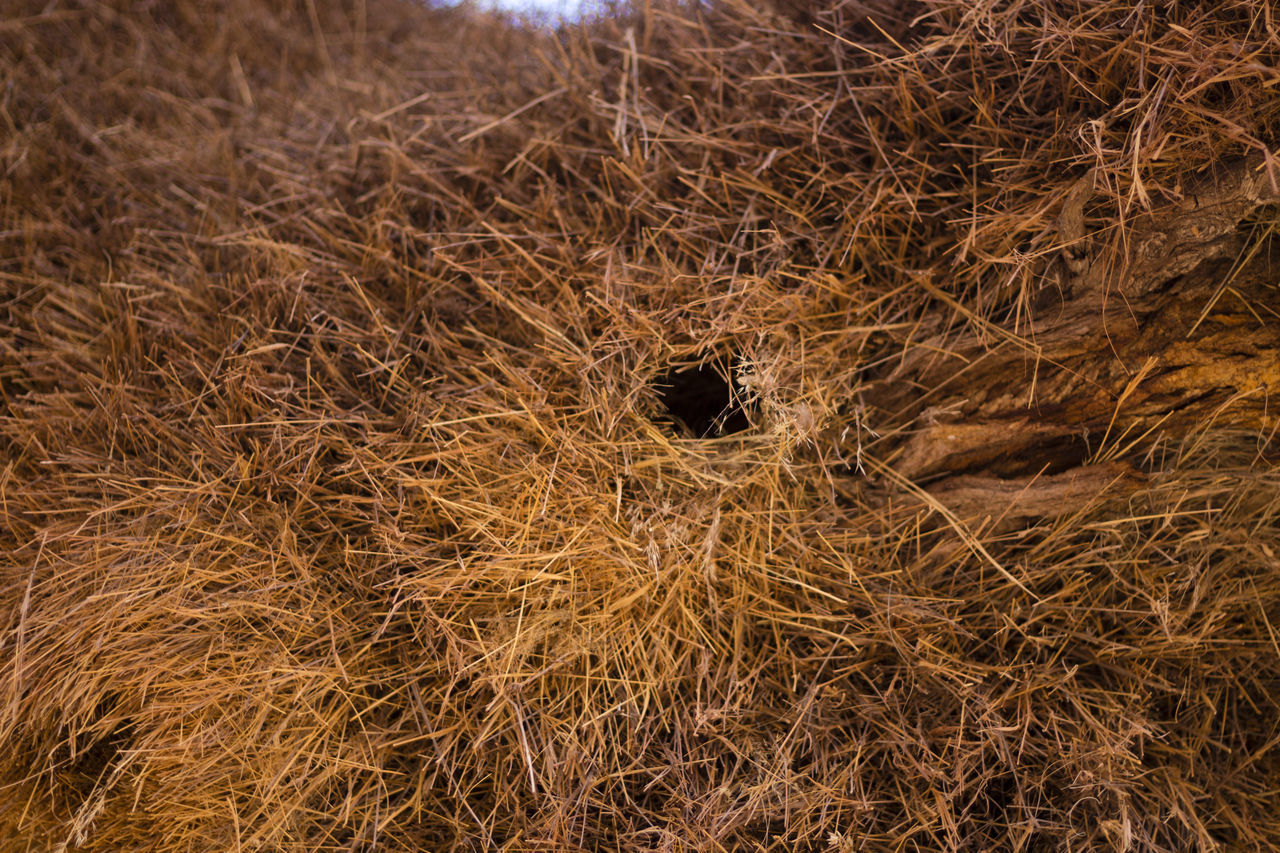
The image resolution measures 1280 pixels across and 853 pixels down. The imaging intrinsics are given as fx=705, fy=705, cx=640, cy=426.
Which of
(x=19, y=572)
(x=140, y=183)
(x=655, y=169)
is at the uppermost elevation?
(x=140, y=183)

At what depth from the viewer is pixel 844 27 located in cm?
129

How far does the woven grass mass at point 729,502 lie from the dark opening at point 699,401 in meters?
0.02

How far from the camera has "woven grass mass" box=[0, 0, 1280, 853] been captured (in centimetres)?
110

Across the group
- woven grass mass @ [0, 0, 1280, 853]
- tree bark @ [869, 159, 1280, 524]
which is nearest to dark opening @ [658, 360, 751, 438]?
woven grass mass @ [0, 0, 1280, 853]

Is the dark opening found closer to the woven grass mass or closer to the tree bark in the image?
the woven grass mass

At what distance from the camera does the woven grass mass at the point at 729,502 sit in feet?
3.62

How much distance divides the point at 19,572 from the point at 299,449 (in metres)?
0.50

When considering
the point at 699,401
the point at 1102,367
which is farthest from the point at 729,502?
the point at 1102,367

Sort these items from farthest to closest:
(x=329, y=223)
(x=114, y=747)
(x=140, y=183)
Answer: (x=140, y=183), (x=329, y=223), (x=114, y=747)

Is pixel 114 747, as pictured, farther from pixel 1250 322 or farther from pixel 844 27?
pixel 1250 322

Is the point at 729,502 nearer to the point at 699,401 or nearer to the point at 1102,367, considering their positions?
the point at 699,401

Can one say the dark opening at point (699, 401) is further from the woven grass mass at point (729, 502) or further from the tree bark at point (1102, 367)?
the tree bark at point (1102, 367)

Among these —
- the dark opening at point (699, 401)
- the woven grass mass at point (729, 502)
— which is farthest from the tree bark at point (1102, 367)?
the dark opening at point (699, 401)

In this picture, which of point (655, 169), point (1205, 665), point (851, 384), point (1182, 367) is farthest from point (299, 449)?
point (1205, 665)
